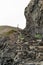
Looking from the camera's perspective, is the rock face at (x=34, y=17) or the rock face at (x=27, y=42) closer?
the rock face at (x=27, y=42)

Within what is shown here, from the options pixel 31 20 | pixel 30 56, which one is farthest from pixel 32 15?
pixel 30 56

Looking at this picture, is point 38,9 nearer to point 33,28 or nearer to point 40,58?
point 33,28

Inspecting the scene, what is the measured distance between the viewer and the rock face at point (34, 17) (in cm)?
8387

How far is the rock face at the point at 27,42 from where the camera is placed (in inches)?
2945

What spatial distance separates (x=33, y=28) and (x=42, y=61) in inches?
575

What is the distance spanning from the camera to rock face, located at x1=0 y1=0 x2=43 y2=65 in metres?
74.8

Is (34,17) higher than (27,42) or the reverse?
higher

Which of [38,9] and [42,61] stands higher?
[38,9]

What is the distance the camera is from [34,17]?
8662cm

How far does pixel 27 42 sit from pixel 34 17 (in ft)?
30.6

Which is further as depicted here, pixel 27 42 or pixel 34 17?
pixel 34 17

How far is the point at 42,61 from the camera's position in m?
73.2

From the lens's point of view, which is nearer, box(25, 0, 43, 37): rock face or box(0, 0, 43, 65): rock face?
box(0, 0, 43, 65): rock face

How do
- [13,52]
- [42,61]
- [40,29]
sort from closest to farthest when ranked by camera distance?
[42,61], [13,52], [40,29]
